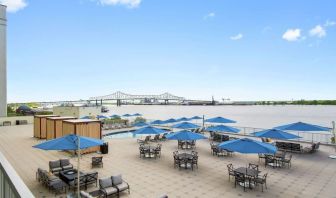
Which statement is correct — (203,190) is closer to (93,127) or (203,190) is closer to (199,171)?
(199,171)

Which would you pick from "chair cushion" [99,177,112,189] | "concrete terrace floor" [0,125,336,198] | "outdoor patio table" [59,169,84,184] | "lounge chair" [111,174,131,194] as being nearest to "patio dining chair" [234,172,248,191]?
"concrete terrace floor" [0,125,336,198]

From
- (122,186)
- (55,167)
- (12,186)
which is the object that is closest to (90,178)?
(122,186)

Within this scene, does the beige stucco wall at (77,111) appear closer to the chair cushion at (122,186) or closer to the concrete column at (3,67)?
the concrete column at (3,67)

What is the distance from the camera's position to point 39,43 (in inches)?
1177

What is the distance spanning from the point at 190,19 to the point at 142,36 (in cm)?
982

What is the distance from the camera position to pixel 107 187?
31.3 ft

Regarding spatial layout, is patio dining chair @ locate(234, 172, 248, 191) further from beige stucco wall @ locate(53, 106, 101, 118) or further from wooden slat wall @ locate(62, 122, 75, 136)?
beige stucco wall @ locate(53, 106, 101, 118)

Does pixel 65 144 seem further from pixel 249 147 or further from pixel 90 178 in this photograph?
pixel 249 147

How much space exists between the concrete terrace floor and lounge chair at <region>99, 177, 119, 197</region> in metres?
0.57

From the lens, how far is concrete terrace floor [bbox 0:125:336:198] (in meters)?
10.0

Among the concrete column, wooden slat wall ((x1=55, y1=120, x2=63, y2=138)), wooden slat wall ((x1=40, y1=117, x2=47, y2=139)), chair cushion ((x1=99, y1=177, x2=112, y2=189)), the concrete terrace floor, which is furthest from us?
the concrete column

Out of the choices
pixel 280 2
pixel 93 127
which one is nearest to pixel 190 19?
pixel 280 2

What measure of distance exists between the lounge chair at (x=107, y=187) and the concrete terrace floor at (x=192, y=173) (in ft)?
1.86

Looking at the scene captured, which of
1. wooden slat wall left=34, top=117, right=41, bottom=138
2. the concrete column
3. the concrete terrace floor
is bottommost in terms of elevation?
the concrete terrace floor
